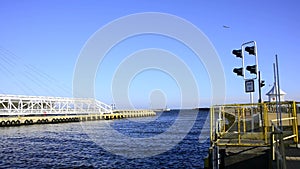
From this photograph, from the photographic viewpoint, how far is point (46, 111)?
76.5 m

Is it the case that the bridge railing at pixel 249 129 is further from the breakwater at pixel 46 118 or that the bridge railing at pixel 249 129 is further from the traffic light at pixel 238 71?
the breakwater at pixel 46 118

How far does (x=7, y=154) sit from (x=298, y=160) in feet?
70.8

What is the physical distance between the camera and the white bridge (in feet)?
219

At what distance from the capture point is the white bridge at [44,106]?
66750 millimetres

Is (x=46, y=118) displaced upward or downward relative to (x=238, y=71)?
downward

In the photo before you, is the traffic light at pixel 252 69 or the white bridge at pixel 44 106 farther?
the white bridge at pixel 44 106

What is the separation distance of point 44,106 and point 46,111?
14582 mm

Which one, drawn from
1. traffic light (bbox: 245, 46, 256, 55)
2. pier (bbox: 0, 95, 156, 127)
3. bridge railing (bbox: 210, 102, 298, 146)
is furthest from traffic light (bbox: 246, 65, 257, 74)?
pier (bbox: 0, 95, 156, 127)

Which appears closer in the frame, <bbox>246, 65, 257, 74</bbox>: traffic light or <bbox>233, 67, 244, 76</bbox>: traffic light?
<bbox>246, 65, 257, 74</bbox>: traffic light

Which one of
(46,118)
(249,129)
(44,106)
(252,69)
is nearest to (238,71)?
(252,69)

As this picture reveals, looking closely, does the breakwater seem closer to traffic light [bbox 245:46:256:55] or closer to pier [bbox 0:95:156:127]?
pier [bbox 0:95:156:127]

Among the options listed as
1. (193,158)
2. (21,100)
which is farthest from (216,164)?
(21,100)

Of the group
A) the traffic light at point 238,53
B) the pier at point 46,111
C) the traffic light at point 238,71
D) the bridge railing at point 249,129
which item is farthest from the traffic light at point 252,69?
the pier at point 46,111

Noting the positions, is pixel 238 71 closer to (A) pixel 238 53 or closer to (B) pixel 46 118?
(A) pixel 238 53
